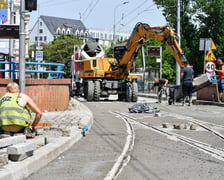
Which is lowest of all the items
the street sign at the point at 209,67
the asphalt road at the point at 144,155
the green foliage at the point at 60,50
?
the asphalt road at the point at 144,155

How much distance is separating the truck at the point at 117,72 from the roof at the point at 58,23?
114 m

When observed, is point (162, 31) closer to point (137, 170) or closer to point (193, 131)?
point (193, 131)

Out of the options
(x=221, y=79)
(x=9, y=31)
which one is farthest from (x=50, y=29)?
(x=9, y=31)

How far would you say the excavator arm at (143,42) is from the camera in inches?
942

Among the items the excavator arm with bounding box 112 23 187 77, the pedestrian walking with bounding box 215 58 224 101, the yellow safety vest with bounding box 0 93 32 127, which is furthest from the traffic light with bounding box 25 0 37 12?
the excavator arm with bounding box 112 23 187 77

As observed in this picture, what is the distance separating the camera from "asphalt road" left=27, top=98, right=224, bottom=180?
21.0 ft

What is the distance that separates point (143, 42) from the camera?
2645cm

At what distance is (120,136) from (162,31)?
1490cm

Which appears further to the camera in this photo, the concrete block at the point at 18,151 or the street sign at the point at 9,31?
the street sign at the point at 9,31

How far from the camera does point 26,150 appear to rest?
6.46 metres

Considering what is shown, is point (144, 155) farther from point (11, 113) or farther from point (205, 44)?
point (205, 44)

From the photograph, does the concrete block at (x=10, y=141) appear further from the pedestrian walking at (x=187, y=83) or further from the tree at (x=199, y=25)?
the tree at (x=199, y=25)

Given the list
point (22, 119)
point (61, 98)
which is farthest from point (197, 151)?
point (61, 98)

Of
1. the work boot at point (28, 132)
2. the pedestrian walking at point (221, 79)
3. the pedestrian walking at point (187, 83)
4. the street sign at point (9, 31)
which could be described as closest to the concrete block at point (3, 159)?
the work boot at point (28, 132)
